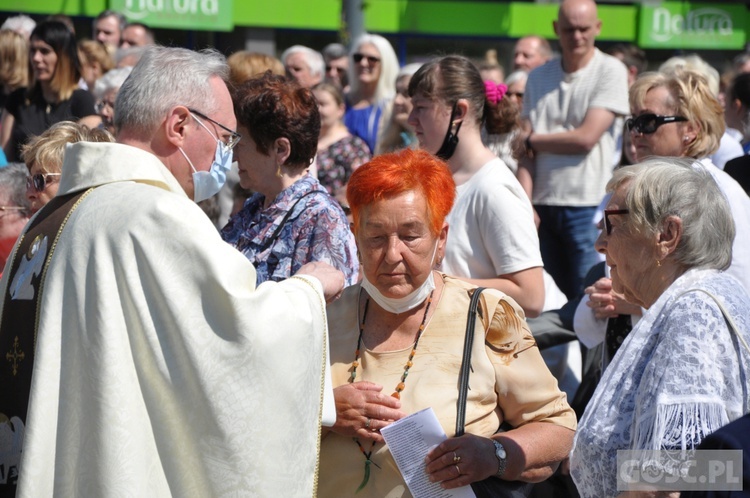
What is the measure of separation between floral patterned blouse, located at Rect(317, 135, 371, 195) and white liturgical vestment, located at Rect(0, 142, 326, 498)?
390 centimetres

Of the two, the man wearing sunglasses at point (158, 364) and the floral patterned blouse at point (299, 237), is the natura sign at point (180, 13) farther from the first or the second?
the man wearing sunglasses at point (158, 364)

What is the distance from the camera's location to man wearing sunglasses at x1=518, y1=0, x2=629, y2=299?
6672 millimetres

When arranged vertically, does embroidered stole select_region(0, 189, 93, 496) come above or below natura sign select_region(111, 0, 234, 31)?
below

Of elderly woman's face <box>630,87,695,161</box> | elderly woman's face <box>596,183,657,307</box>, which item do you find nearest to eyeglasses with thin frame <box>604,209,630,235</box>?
elderly woman's face <box>596,183,657,307</box>

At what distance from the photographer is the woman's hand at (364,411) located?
3.29 metres

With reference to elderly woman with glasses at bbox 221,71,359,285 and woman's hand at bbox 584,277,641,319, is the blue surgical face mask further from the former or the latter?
woman's hand at bbox 584,277,641,319

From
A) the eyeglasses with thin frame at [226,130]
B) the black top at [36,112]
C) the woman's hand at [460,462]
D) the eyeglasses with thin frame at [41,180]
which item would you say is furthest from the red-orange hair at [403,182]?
the black top at [36,112]

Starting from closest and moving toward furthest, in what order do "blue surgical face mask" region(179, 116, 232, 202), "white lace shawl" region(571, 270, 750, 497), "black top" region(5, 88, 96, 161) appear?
"white lace shawl" region(571, 270, 750, 497) < "blue surgical face mask" region(179, 116, 232, 202) < "black top" region(5, 88, 96, 161)

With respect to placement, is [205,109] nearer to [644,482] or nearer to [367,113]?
[644,482]

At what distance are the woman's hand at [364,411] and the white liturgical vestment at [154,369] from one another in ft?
1.15

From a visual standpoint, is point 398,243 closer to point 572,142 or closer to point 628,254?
point 628,254

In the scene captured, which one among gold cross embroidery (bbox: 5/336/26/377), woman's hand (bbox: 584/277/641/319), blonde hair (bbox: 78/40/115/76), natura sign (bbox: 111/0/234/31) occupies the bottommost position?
woman's hand (bbox: 584/277/641/319)

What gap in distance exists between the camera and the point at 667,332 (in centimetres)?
287

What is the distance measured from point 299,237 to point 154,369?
4.48 feet
